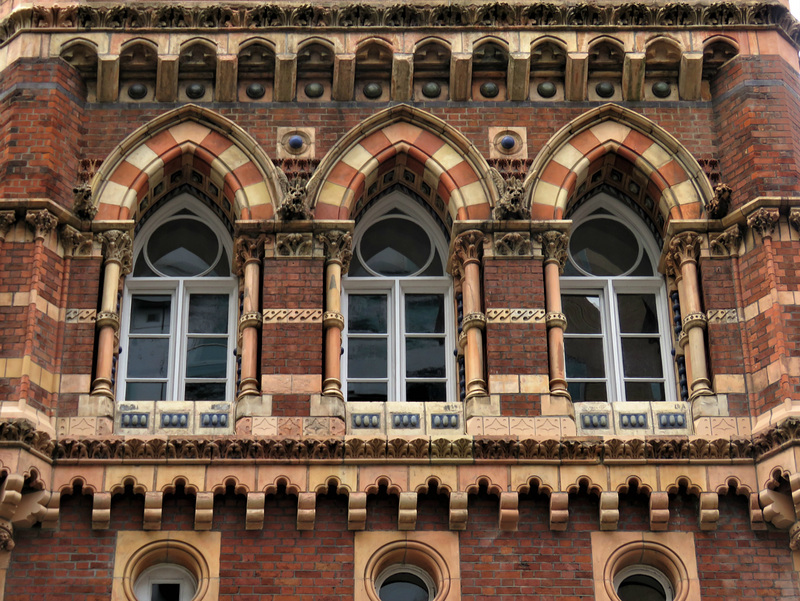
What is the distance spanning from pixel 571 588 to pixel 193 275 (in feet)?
18.4

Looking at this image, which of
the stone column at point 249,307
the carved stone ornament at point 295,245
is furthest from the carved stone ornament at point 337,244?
the stone column at point 249,307

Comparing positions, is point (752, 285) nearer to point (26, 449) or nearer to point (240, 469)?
point (240, 469)

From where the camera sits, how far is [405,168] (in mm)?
20188

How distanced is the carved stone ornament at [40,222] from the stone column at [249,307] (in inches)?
78.4

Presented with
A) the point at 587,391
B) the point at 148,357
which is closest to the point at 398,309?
the point at 587,391

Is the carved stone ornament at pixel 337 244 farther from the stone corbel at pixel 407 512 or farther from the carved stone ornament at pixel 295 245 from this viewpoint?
the stone corbel at pixel 407 512

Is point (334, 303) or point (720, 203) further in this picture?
point (720, 203)

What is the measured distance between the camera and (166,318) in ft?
64.6

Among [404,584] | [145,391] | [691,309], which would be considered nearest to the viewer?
[404,584]

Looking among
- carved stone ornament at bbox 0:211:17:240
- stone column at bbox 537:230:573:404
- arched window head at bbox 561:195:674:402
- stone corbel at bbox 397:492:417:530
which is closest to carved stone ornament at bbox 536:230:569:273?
stone column at bbox 537:230:573:404

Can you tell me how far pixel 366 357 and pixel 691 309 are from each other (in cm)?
346

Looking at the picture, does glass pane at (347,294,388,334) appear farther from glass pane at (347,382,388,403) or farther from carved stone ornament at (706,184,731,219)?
carved stone ornament at (706,184,731,219)

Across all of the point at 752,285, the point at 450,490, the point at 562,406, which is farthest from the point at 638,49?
the point at 450,490

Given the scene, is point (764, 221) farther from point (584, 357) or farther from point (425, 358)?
point (425, 358)
